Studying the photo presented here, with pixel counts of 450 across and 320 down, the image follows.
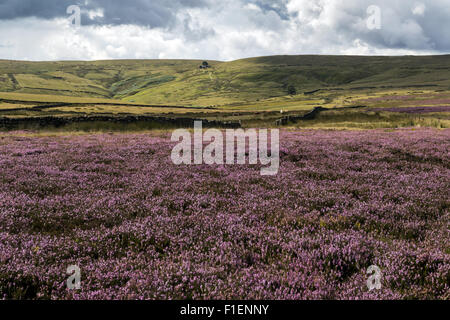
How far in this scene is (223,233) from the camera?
543 cm

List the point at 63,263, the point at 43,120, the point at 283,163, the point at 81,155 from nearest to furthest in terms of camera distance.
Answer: the point at 63,263, the point at 283,163, the point at 81,155, the point at 43,120

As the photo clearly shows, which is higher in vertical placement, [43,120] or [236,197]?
[43,120]

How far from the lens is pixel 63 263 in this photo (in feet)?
14.1

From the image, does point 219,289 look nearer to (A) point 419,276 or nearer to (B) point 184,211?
(A) point 419,276

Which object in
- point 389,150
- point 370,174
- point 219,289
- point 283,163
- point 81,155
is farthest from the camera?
point 389,150

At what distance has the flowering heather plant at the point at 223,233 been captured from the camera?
3.76 meters

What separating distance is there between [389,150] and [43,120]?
36030mm

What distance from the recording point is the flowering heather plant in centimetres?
376
